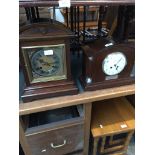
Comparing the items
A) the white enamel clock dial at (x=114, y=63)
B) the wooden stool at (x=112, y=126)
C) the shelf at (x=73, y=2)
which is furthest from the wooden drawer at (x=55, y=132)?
the shelf at (x=73, y=2)

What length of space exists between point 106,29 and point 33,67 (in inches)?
24.6

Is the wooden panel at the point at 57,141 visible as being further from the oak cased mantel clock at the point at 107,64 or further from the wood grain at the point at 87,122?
the oak cased mantel clock at the point at 107,64

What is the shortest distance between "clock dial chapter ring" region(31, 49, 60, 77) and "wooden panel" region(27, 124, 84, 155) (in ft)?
0.99

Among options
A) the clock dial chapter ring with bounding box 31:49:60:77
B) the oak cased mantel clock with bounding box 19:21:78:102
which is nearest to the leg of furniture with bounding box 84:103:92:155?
the oak cased mantel clock with bounding box 19:21:78:102

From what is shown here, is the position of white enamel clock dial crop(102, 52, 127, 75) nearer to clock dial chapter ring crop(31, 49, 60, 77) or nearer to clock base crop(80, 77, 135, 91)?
clock base crop(80, 77, 135, 91)

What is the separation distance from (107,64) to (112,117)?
0.42 metres

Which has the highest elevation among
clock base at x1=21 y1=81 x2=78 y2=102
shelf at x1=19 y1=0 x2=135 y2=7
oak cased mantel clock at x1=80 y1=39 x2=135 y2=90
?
shelf at x1=19 y1=0 x2=135 y2=7

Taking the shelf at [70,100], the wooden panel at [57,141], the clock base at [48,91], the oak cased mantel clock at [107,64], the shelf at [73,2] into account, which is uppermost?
the shelf at [73,2]

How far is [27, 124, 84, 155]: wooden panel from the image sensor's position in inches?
30.8

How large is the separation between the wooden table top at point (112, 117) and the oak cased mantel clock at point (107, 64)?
29cm

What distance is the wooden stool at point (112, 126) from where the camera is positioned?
910 mm

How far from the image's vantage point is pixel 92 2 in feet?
1.84

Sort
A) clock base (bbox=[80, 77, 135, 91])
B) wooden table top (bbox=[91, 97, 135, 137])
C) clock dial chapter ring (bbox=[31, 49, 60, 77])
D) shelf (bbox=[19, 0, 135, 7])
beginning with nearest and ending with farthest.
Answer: shelf (bbox=[19, 0, 135, 7]) < clock dial chapter ring (bbox=[31, 49, 60, 77]) < clock base (bbox=[80, 77, 135, 91]) < wooden table top (bbox=[91, 97, 135, 137])
